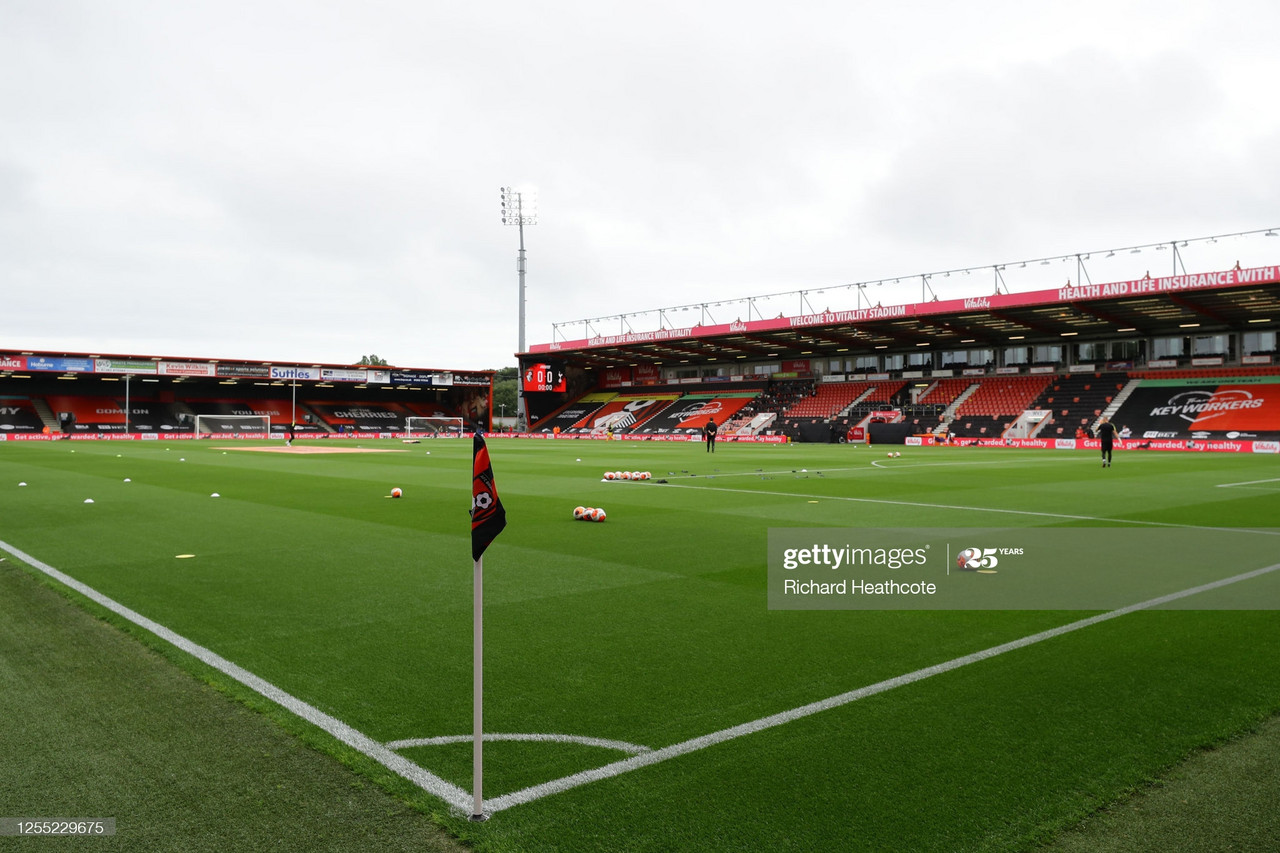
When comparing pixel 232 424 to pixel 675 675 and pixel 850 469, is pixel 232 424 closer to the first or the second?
pixel 850 469

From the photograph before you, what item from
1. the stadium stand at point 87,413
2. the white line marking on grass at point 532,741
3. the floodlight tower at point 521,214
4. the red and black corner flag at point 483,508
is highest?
the floodlight tower at point 521,214

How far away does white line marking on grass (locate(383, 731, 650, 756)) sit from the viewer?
4.13 meters

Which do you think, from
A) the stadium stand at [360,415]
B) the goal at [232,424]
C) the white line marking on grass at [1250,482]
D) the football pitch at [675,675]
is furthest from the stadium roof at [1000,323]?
the football pitch at [675,675]

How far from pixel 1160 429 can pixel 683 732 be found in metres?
52.7

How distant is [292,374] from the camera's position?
77.8 m

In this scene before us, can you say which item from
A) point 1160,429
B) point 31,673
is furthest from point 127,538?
point 1160,429

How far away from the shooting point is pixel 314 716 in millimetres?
4547

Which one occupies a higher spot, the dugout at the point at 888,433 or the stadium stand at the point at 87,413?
the stadium stand at the point at 87,413

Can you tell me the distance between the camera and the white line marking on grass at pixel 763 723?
3.66m

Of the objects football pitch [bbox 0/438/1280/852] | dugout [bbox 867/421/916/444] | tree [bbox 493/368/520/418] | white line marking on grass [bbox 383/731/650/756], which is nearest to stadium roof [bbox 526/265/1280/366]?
dugout [bbox 867/421/916/444]

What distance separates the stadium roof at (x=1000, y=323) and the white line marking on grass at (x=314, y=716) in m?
47.5

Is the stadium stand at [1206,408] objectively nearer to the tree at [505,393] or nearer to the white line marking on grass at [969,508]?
the white line marking on grass at [969,508]

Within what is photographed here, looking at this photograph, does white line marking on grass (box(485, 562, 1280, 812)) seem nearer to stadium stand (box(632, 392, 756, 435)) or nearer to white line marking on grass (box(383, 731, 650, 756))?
white line marking on grass (box(383, 731, 650, 756))

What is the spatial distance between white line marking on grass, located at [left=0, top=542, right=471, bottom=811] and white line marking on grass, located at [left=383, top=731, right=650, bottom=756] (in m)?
0.13
